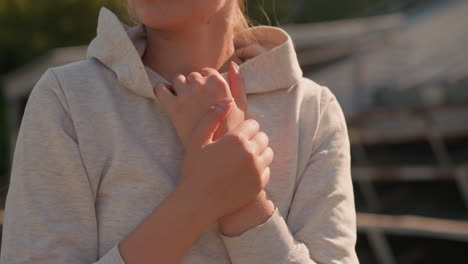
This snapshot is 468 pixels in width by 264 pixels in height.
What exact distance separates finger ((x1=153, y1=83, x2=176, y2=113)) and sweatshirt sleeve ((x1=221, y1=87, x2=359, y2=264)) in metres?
0.21

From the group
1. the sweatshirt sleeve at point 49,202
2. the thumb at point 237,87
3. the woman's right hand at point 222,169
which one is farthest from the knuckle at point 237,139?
the sweatshirt sleeve at point 49,202

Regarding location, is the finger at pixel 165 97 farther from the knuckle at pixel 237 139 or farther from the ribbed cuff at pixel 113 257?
the ribbed cuff at pixel 113 257

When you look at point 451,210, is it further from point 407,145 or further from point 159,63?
point 159,63

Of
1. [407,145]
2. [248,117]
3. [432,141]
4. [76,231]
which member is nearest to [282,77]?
[248,117]

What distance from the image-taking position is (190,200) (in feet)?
3.75

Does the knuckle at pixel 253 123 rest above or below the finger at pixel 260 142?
above

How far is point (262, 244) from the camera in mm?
1191

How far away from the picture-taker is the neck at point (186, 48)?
129 centimetres

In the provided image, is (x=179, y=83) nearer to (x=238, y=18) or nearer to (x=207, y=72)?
(x=207, y=72)

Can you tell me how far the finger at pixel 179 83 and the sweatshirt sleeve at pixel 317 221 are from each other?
23 centimetres

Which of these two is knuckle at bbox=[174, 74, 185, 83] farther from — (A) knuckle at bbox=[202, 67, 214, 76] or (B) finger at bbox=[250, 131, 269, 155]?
Answer: (B) finger at bbox=[250, 131, 269, 155]

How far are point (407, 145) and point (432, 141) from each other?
67 cm

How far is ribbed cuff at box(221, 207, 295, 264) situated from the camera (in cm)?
118

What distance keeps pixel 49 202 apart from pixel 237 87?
1.12 feet
